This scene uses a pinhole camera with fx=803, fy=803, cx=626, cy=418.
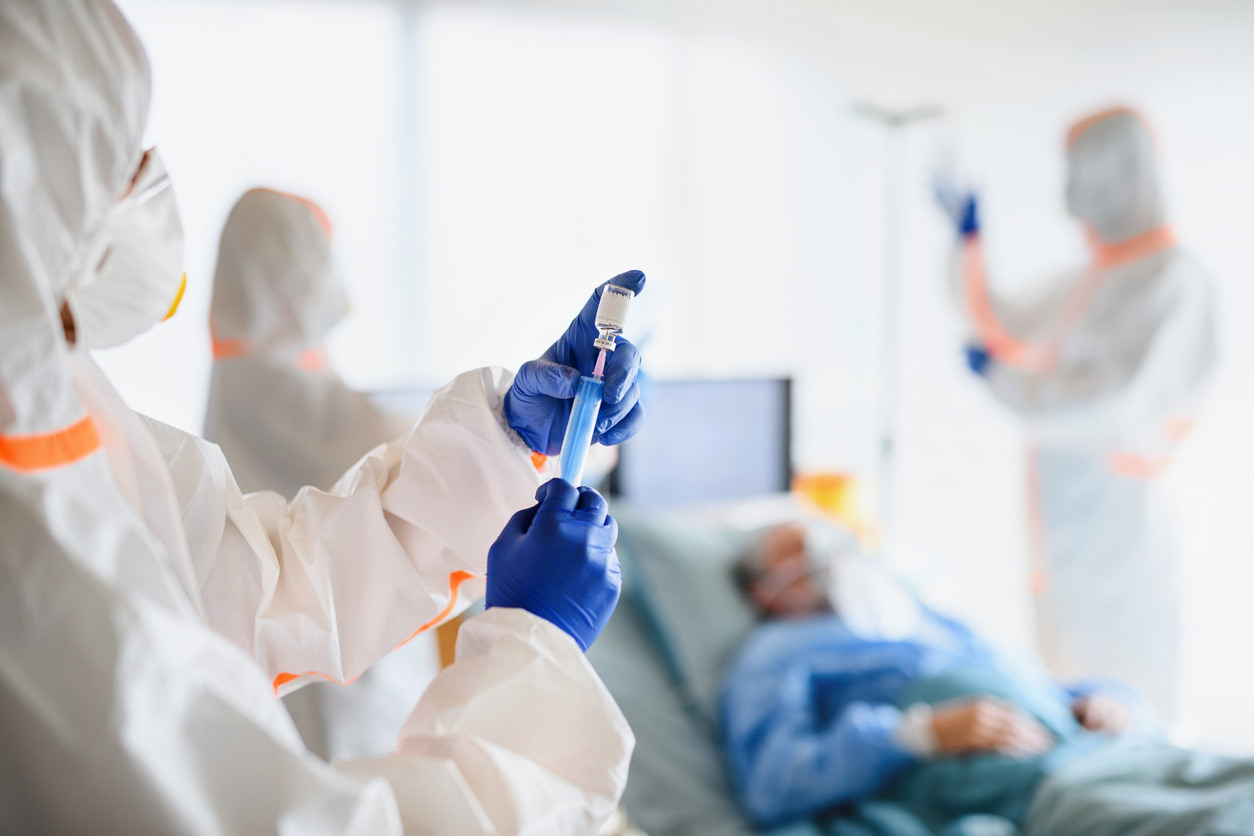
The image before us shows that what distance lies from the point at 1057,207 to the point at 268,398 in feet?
8.40

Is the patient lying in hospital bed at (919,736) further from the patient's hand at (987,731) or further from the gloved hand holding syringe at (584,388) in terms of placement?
the gloved hand holding syringe at (584,388)

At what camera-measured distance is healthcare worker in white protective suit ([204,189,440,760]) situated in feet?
3.92

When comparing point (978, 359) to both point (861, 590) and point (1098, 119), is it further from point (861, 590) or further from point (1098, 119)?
point (861, 590)

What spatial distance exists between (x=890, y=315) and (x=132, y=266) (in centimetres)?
218

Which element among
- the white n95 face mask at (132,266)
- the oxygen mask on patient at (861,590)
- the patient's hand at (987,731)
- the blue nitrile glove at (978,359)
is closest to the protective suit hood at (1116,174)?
the blue nitrile glove at (978,359)

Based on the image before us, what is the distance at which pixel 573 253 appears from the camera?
7.47 feet

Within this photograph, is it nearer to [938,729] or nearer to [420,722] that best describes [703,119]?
[938,729]

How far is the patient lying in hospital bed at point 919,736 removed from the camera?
43.5 inches

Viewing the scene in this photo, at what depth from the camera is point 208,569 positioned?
69 centimetres

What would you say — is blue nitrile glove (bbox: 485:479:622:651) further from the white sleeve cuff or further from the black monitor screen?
the black monitor screen

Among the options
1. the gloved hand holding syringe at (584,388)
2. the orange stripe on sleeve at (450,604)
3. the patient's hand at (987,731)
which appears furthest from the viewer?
the patient's hand at (987,731)

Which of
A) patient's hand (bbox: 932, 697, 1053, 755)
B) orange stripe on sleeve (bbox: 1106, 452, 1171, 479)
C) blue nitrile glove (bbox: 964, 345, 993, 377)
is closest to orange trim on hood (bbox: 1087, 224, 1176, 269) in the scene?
blue nitrile glove (bbox: 964, 345, 993, 377)

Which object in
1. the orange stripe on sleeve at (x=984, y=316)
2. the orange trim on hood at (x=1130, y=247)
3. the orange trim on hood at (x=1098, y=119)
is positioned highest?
the orange trim on hood at (x=1098, y=119)

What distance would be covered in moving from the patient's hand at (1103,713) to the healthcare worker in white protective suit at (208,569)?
1.19 metres
